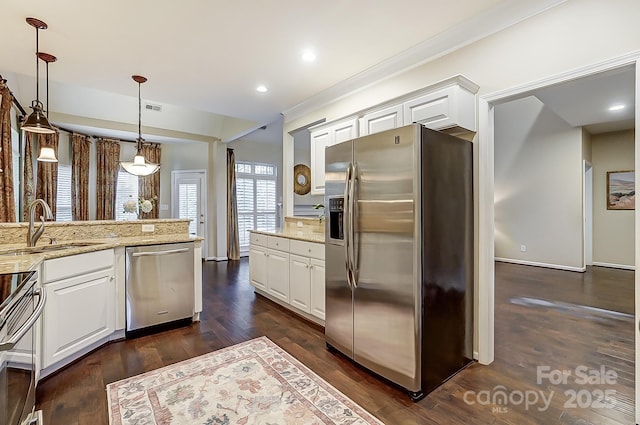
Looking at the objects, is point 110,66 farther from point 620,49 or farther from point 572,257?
point 572,257

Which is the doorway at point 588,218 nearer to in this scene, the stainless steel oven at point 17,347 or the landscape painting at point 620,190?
the landscape painting at point 620,190

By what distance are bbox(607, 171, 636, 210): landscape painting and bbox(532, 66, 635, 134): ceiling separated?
93 cm

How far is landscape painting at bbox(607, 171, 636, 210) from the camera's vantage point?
5.93m

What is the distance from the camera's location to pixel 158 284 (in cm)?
313

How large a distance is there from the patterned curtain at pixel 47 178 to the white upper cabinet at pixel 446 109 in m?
6.12

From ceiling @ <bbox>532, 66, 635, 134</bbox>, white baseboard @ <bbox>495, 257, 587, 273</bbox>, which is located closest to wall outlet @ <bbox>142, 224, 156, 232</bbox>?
ceiling @ <bbox>532, 66, 635, 134</bbox>

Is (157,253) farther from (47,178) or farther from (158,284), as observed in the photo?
(47,178)

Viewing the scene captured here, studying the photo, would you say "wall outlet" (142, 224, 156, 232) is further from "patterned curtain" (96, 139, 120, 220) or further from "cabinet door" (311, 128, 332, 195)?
"patterned curtain" (96, 139, 120, 220)

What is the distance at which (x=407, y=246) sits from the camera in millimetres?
2061

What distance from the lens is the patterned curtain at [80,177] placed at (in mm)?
5953

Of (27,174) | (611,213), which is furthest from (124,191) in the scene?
(611,213)

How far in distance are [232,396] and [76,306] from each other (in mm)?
1538

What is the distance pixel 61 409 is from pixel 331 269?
2.06 m

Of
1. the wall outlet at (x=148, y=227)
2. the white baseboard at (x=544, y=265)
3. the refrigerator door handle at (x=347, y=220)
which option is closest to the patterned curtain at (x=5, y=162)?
the wall outlet at (x=148, y=227)
